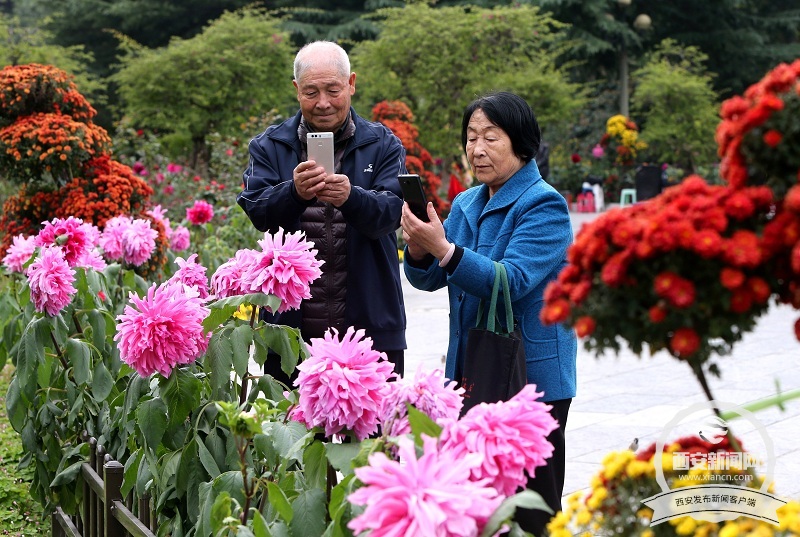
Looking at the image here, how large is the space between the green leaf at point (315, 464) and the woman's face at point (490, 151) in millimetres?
1220

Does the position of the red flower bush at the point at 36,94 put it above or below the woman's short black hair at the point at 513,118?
below

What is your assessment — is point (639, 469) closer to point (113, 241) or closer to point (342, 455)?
point (342, 455)

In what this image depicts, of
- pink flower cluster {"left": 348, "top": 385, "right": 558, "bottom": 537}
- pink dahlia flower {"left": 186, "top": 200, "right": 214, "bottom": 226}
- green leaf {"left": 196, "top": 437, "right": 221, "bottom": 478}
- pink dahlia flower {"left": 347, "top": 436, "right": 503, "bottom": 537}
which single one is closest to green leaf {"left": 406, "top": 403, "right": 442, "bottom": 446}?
pink flower cluster {"left": 348, "top": 385, "right": 558, "bottom": 537}

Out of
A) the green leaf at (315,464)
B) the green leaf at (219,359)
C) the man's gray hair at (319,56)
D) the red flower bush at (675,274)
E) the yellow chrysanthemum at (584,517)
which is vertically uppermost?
the red flower bush at (675,274)

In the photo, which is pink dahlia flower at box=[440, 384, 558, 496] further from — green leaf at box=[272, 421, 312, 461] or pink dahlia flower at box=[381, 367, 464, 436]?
green leaf at box=[272, 421, 312, 461]

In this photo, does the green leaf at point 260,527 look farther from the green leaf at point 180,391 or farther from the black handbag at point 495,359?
the black handbag at point 495,359

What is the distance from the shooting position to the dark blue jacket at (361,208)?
3525 mm

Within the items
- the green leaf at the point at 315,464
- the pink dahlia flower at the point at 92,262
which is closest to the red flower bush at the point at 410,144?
the pink dahlia flower at the point at 92,262

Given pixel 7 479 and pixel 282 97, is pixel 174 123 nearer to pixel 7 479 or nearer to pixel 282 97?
pixel 282 97

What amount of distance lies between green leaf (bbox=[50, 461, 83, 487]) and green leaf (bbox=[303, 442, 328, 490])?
1744mm

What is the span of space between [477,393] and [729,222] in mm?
1618

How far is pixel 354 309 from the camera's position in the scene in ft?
12.0

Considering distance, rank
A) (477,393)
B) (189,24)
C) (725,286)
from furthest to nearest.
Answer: (189,24), (477,393), (725,286)

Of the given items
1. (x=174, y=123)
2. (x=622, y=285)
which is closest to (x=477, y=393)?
(x=622, y=285)
